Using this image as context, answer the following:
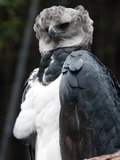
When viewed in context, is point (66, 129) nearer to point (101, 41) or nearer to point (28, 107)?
point (28, 107)

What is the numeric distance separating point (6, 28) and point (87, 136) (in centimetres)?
207

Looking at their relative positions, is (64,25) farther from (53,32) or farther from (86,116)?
(86,116)

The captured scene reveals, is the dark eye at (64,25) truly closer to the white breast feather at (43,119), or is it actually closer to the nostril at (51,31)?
the nostril at (51,31)

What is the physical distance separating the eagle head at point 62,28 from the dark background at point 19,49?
143cm

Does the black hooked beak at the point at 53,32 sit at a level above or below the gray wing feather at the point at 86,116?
above

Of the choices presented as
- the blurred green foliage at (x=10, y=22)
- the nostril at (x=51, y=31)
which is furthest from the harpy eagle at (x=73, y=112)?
the blurred green foliage at (x=10, y=22)

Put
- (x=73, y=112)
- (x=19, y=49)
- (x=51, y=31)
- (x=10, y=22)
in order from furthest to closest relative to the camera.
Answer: (x=19, y=49)
(x=10, y=22)
(x=51, y=31)
(x=73, y=112)

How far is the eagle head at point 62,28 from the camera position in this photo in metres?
2.79

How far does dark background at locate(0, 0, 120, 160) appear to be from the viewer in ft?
15.1

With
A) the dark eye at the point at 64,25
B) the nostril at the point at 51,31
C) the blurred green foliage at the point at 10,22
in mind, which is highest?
the blurred green foliage at the point at 10,22

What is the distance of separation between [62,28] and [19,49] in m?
2.33

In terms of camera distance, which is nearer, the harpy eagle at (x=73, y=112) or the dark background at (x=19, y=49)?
the harpy eagle at (x=73, y=112)

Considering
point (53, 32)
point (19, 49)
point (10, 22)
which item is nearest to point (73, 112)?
point (53, 32)

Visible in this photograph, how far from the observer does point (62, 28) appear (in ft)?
9.26
